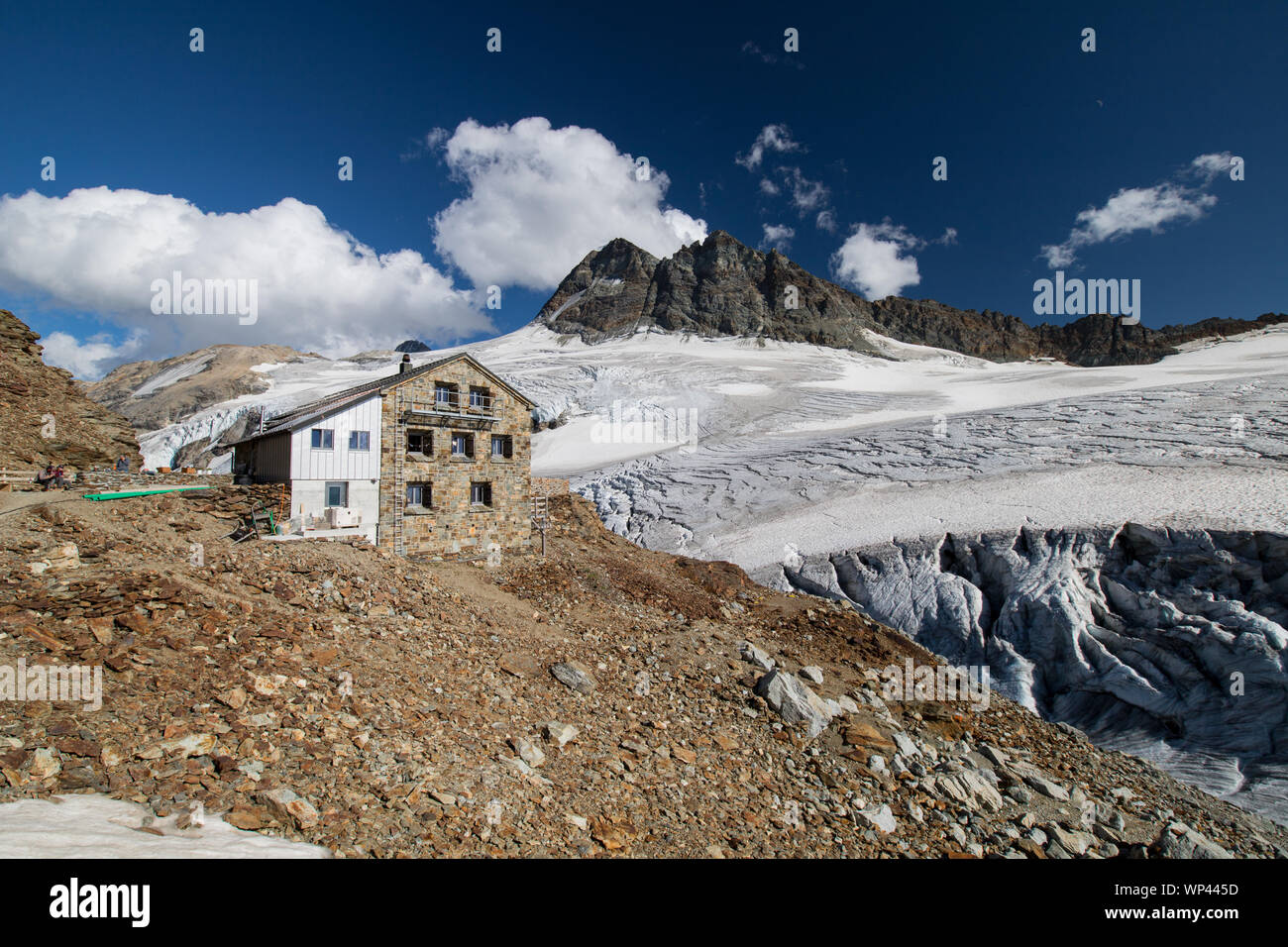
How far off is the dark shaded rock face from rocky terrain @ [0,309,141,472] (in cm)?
8415

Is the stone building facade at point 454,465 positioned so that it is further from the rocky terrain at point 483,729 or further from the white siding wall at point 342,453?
the rocky terrain at point 483,729

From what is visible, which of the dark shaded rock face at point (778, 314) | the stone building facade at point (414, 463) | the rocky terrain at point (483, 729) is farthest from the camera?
the dark shaded rock face at point (778, 314)

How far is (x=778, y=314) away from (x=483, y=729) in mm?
106400

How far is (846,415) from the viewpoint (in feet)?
132

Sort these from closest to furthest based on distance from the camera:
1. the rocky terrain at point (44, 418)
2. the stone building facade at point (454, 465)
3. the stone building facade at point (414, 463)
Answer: the stone building facade at point (414, 463), the stone building facade at point (454, 465), the rocky terrain at point (44, 418)

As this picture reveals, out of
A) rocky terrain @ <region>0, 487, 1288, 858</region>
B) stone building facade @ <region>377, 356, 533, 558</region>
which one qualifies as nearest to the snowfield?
rocky terrain @ <region>0, 487, 1288, 858</region>

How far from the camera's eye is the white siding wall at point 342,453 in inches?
653

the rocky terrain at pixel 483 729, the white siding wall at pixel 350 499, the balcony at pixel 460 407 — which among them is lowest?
the rocky terrain at pixel 483 729

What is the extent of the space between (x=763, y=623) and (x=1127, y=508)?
42.2 feet

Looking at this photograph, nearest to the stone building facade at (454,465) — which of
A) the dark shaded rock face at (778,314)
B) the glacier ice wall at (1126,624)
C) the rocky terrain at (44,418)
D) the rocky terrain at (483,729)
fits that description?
the rocky terrain at (483,729)

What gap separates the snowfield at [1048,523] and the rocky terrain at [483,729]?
1992mm
